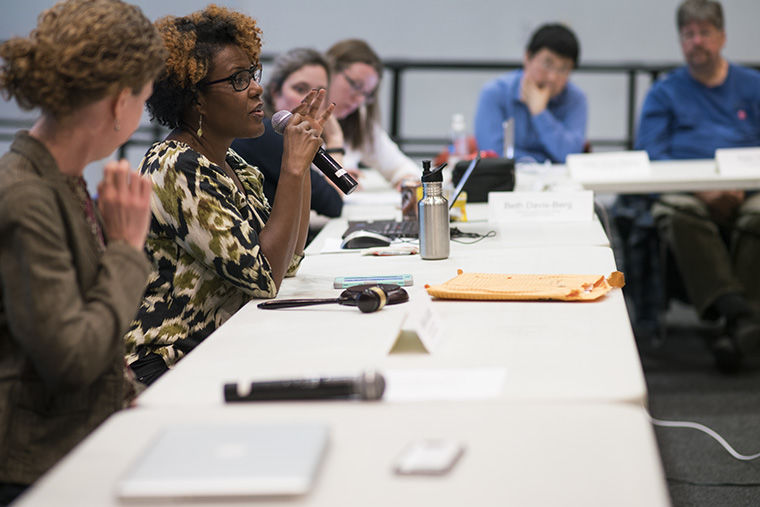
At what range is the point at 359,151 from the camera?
3.62 m

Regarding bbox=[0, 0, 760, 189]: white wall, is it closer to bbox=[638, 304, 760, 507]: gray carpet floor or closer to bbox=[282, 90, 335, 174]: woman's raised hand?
bbox=[638, 304, 760, 507]: gray carpet floor

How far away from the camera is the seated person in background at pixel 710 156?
3.31 meters

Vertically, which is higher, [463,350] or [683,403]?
[463,350]

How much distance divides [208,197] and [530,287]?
57 cm

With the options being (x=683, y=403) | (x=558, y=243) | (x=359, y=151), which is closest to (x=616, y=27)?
(x=359, y=151)

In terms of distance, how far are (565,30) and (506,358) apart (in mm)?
3141

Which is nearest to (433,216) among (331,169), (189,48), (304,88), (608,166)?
(331,169)

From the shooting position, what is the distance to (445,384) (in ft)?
3.32

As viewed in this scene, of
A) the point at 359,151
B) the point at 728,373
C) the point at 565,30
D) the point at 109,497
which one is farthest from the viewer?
the point at 565,30

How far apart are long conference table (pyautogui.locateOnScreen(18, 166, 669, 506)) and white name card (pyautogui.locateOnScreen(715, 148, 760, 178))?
1.97 meters

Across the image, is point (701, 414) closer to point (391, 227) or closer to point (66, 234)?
point (391, 227)

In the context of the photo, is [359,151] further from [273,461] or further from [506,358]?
[273,461]

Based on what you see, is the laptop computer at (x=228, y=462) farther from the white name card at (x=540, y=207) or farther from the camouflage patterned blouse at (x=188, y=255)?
the white name card at (x=540, y=207)

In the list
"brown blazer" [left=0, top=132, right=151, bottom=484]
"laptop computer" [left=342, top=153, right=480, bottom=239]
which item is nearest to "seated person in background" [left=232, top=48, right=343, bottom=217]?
"laptop computer" [left=342, top=153, right=480, bottom=239]
